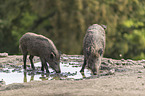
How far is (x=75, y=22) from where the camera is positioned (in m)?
19.5

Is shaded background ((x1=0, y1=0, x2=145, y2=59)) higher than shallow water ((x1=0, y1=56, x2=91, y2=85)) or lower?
higher

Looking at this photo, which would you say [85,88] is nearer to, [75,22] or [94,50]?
[94,50]

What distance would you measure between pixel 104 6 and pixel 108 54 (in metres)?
4.48

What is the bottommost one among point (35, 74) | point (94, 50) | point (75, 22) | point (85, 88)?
point (85, 88)

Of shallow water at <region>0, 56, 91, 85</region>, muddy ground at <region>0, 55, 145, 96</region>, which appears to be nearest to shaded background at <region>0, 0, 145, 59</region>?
shallow water at <region>0, 56, 91, 85</region>

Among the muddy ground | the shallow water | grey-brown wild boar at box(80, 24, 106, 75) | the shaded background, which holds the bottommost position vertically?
the muddy ground

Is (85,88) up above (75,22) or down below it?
below

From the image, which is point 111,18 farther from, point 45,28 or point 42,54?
point 42,54

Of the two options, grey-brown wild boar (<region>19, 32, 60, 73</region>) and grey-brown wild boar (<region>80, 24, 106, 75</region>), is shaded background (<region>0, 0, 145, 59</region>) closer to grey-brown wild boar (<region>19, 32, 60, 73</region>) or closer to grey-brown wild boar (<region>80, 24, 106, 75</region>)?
grey-brown wild boar (<region>80, 24, 106, 75</region>)

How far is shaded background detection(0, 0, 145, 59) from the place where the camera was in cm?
1952

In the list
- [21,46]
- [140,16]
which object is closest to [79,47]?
[140,16]

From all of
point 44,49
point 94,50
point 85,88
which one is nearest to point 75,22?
point 44,49

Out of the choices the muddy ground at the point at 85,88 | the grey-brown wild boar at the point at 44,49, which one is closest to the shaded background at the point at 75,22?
the grey-brown wild boar at the point at 44,49

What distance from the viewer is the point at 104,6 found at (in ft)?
65.0
